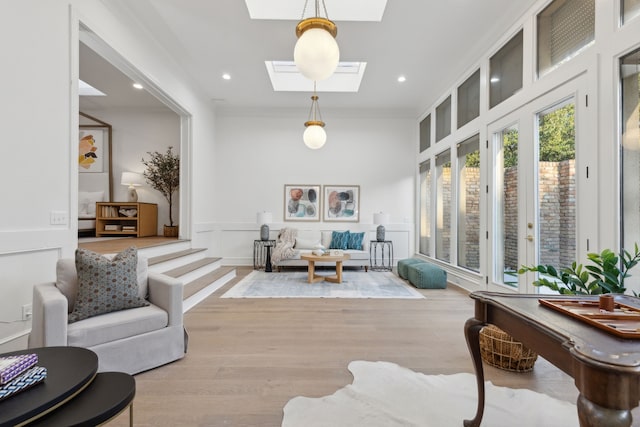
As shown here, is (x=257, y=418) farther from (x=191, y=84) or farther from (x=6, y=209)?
(x=191, y=84)

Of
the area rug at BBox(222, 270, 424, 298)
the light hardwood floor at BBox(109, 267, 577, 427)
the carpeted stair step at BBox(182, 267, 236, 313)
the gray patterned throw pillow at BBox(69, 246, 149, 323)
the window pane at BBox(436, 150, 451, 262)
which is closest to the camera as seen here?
the light hardwood floor at BBox(109, 267, 577, 427)

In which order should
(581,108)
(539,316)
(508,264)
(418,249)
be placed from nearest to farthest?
1. (539,316)
2. (581,108)
3. (508,264)
4. (418,249)

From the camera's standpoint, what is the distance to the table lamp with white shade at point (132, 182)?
19.4ft

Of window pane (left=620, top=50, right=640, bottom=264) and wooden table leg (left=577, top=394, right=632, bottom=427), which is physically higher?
window pane (left=620, top=50, right=640, bottom=264)

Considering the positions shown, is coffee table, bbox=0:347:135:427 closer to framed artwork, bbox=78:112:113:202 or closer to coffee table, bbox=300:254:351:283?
coffee table, bbox=300:254:351:283

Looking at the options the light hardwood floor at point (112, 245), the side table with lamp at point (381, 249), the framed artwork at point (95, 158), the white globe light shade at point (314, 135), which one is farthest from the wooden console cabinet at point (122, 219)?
the side table with lamp at point (381, 249)

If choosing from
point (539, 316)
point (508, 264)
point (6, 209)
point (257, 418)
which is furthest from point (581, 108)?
point (6, 209)

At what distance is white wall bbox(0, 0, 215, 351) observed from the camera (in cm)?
221

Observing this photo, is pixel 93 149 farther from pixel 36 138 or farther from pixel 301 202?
pixel 36 138

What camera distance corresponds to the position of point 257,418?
5.60ft

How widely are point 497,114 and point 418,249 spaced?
3.51 meters

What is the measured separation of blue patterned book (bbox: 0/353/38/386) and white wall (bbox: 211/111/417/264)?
5.63 metres

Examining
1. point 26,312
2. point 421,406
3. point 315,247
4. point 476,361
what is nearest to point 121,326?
point 26,312

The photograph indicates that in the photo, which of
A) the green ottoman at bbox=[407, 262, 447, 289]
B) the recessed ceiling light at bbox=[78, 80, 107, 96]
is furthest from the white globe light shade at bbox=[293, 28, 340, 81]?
the recessed ceiling light at bbox=[78, 80, 107, 96]
